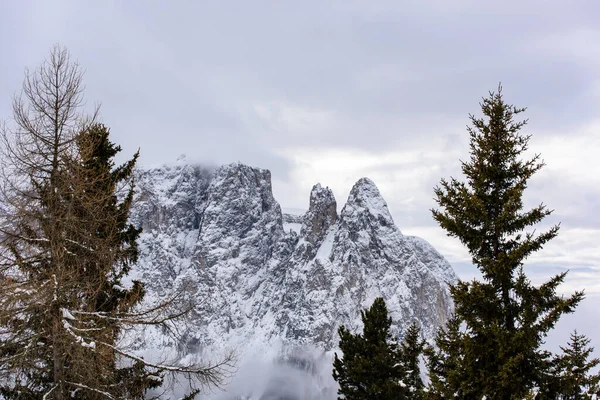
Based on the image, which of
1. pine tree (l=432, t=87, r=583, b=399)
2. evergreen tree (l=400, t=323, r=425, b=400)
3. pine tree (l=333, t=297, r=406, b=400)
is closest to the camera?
pine tree (l=432, t=87, r=583, b=399)

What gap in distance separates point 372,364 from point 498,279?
10.3 metres

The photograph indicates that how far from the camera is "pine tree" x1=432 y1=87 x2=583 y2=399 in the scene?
1133cm

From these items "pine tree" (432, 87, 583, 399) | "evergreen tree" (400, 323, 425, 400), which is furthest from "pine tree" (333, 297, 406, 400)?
"pine tree" (432, 87, 583, 399)

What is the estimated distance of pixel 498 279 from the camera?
39.6 ft

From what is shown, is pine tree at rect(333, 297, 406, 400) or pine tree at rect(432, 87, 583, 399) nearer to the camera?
pine tree at rect(432, 87, 583, 399)

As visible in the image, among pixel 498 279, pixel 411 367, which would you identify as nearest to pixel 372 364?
pixel 411 367

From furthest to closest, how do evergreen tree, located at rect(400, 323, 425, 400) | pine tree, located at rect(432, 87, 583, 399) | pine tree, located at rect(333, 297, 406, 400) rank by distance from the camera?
evergreen tree, located at rect(400, 323, 425, 400)
pine tree, located at rect(333, 297, 406, 400)
pine tree, located at rect(432, 87, 583, 399)

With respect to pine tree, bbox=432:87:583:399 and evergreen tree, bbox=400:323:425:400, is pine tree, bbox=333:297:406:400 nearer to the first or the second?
evergreen tree, bbox=400:323:425:400

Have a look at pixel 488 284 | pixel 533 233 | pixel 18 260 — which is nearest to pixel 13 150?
pixel 18 260

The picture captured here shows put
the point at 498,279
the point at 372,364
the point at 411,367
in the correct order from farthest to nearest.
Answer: the point at 411,367
the point at 372,364
the point at 498,279

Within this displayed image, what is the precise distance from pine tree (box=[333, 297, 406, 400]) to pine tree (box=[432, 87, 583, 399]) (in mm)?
9421

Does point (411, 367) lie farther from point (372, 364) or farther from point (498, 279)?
point (498, 279)

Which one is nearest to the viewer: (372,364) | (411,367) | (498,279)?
(498,279)

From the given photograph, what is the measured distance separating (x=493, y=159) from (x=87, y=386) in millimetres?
10089
